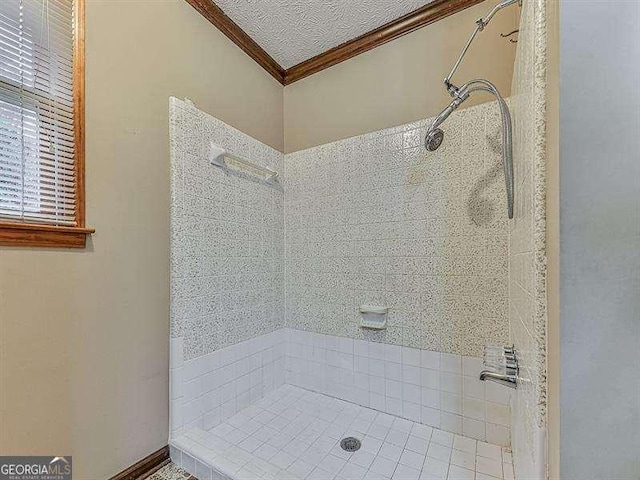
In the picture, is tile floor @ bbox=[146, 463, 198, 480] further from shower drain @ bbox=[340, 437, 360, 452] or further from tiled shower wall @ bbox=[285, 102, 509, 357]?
tiled shower wall @ bbox=[285, 102, 509, 357]

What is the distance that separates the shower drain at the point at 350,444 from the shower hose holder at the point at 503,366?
2.61 ft

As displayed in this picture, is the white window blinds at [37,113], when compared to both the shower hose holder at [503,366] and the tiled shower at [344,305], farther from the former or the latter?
the shower hose holder at [503,366]

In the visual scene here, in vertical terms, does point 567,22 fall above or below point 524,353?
above

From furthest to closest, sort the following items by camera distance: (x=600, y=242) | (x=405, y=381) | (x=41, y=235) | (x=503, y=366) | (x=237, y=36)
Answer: (x=237, y=36)
(x=405, y=381)
(x=503, y=366)
(x=41, y=235)
(x=600, y=242)

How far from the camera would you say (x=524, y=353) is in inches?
35.2

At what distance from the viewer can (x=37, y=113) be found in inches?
40.0

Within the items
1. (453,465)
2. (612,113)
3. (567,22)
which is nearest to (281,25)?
(567,22)

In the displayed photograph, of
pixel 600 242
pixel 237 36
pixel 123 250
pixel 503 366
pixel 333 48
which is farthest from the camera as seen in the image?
pixel 333 48

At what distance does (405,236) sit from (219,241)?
108 centimetres

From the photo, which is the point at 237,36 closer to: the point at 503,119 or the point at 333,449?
the point at 503,119

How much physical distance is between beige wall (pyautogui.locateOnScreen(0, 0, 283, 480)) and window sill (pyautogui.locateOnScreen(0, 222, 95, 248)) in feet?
0.10

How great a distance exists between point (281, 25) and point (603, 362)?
213 cm

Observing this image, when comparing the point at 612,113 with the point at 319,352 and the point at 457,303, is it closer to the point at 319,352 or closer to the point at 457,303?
the point at 457,303

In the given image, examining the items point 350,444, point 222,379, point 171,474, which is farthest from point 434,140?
point 171,474
